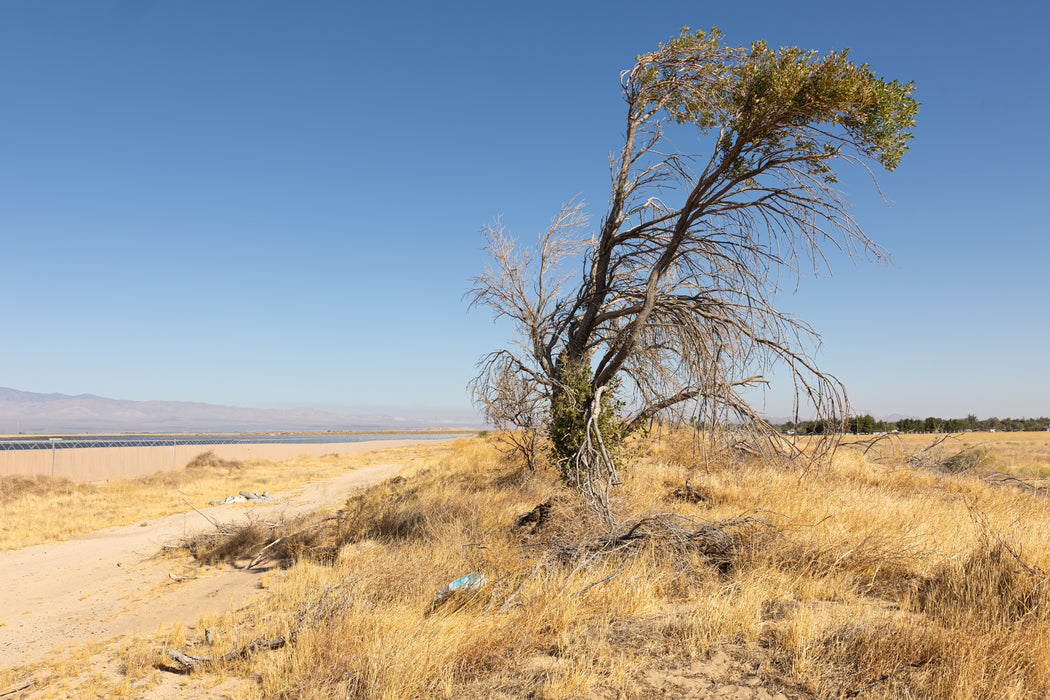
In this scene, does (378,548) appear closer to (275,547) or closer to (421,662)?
(275,547)

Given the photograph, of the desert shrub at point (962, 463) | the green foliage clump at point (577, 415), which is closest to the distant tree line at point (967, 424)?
the desert shrub at point (962, 463)

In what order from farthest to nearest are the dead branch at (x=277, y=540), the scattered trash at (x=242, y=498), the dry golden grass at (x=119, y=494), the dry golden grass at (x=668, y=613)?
1. the scattered trash at (x=242, y=498)
2. the dry golden grass at (x=119, y=494)
3. the dead branch at (x=277, y=540)
4. the dry golden grass at (x=668, y=613)

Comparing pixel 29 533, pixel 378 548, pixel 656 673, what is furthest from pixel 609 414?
pixel 29 533

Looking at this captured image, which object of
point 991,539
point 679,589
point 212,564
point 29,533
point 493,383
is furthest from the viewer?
point 29,533

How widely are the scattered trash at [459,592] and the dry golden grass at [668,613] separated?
107 mm

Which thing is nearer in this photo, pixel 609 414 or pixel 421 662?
pixel 421 662

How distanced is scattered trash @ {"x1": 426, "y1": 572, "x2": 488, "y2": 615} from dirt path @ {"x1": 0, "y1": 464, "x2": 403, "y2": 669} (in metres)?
4.02

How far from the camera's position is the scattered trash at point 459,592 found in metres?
5.96

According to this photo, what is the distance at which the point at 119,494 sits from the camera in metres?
24.5

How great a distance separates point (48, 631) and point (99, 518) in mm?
12576

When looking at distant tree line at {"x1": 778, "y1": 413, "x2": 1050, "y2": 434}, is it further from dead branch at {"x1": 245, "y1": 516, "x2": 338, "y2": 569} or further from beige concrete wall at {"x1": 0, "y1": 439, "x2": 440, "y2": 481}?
beige concrete wall at {"x1": 0, "y1": 439, "x2": 440, "y2": 481}

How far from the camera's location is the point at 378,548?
353 inches

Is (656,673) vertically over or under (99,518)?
over

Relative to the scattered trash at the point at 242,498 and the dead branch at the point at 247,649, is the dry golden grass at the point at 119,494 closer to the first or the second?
the scattered trash at the point at 242,498
